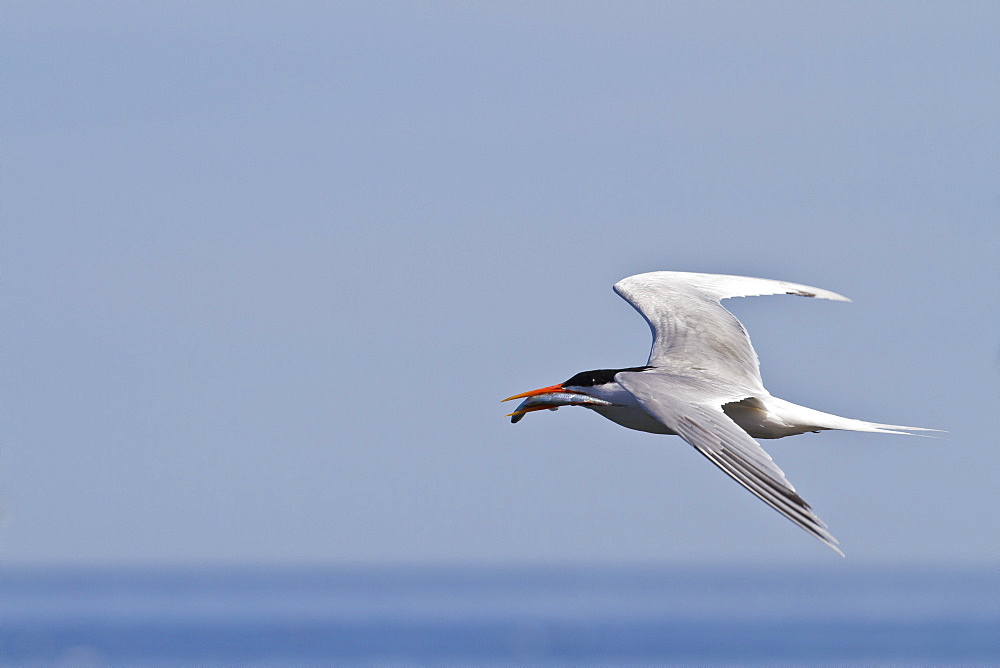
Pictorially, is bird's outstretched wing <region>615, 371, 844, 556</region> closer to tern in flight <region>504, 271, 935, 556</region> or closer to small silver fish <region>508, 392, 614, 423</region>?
tern in flight <region>504, 271, 935, 556</region>

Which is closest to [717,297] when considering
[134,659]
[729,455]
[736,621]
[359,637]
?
[729,455]


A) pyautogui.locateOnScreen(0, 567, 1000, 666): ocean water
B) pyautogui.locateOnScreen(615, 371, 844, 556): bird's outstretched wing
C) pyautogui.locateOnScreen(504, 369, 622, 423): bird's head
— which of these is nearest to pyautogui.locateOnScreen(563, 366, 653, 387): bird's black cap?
pyautogui.locateOnScreen(504, 369, 622, 423): bird's head

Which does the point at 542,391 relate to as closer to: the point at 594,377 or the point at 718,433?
the point at 594,377

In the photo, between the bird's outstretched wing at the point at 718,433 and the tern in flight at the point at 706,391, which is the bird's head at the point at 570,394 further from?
the bird's outstretched wing at the point at 718,433

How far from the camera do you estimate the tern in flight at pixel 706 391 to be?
35.4 ft

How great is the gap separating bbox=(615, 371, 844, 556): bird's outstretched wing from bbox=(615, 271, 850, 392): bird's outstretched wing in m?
1.13

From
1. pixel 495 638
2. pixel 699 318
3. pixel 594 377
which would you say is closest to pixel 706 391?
pixel 594 377

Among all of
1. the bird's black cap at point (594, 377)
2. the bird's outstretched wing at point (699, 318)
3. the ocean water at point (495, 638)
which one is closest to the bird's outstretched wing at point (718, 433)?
the bird's black cap at point (594, 377)

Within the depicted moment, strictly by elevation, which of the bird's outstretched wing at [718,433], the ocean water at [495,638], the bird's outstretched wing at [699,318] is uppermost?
the bird's outstretched wing at [699,318]

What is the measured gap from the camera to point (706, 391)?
13078mm

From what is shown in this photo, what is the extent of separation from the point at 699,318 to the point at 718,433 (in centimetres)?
495

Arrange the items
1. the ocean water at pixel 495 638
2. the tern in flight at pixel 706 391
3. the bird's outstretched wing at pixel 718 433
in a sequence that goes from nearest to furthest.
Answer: the bird's outstretched wing at pixel 718 433 < the tern in flight at pixel 706 391 < the ocean water at pixel 495 638

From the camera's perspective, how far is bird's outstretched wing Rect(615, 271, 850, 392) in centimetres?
1504

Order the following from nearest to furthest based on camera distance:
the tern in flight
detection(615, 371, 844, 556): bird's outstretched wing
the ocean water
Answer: detection(615, 371, 844, 556): bird's outstretched wing
the tern in flight
the ocean water
